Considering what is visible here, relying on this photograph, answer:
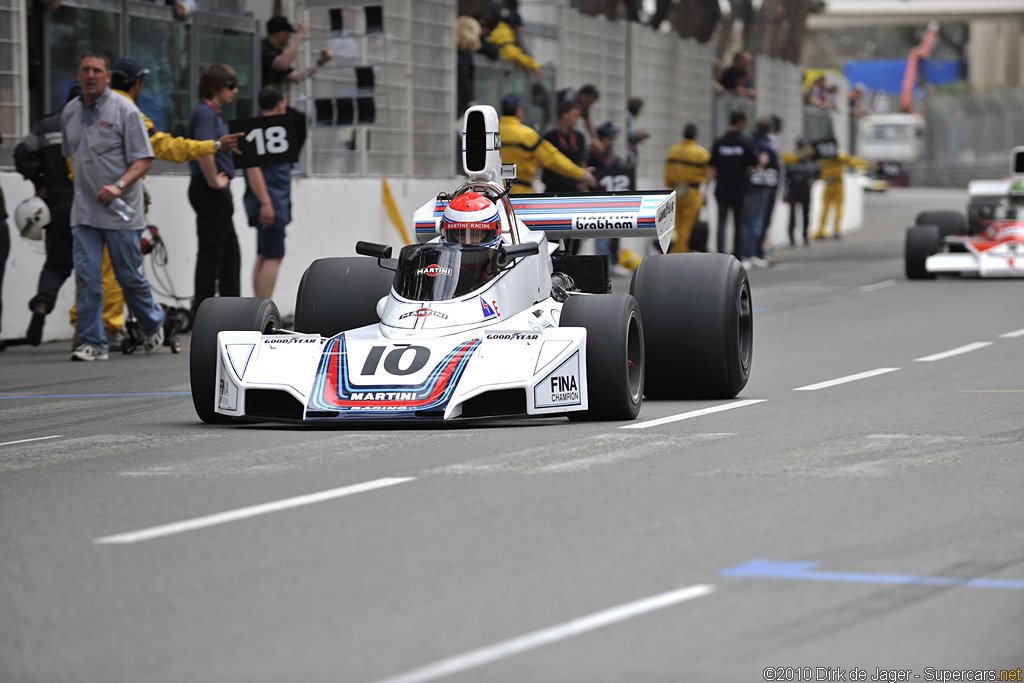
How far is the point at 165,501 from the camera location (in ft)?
22.1

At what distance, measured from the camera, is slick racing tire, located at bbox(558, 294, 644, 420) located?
28.8 ft

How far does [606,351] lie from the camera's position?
8766 mm

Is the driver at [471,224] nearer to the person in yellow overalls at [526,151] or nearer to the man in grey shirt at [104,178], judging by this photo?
the man in grey shirt at [104,178]

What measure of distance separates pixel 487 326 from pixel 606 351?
75cm

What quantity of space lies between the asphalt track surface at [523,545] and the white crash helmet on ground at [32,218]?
11.3 feet

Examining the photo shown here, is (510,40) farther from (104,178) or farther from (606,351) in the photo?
(606,351)

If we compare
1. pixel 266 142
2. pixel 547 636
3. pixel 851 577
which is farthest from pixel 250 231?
pixel 547 636

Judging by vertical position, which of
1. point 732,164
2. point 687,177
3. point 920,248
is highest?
point 732,164

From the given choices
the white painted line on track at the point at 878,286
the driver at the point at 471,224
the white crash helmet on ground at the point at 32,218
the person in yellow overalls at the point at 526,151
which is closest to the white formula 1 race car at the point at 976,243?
the white painted line on track at the point at 878,286

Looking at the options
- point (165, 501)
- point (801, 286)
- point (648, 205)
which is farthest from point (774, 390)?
point (801, 286)

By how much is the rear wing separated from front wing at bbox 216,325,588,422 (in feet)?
6.50

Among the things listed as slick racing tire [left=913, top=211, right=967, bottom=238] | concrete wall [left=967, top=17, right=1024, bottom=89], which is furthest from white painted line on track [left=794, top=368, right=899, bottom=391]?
concrete wall [left=967, top=17, right=1024, bottom=89]

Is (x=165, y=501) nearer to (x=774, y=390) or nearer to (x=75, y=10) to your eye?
(x=774, y=390)

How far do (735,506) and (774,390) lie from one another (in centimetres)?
427
